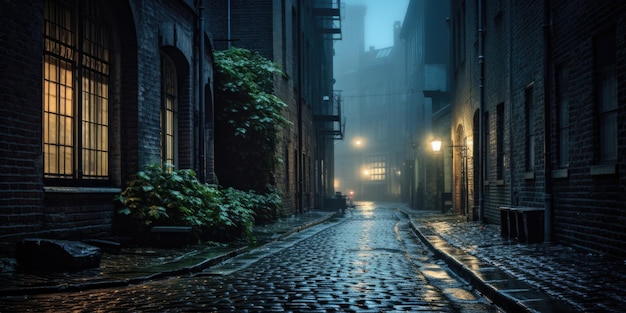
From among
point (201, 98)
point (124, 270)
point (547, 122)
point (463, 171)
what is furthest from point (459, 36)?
point (124, 270)

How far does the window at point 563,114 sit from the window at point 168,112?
761 cm

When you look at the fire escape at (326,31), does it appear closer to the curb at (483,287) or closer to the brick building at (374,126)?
the brick building at (374,126)

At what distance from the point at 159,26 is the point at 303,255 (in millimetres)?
5428

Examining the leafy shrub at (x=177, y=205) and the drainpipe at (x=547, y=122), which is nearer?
the leafy shrub at (x=177, y=205)

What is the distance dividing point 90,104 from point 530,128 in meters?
8.57

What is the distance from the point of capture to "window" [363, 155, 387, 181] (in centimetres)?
6344

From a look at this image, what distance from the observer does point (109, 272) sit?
8.12m

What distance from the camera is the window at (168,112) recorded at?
14.5 meters

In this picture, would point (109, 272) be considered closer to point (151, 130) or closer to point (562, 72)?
point (151, 130)

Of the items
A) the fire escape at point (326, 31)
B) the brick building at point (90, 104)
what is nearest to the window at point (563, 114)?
the brick building at point (90, 104)

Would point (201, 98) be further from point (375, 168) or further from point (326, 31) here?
point (375, 168)

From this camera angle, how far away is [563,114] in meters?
11.9

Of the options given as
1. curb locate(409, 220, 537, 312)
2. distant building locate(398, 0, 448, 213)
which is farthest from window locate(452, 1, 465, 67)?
curb locate(409, 220, 537, 312)

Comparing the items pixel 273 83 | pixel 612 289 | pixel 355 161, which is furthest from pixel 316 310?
pixel 355 161
